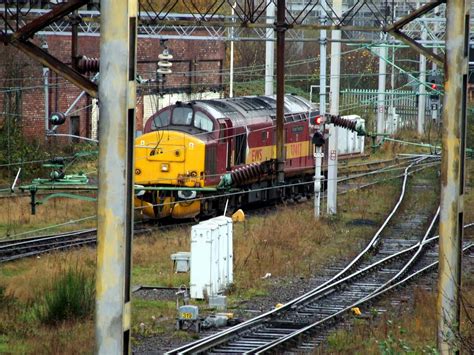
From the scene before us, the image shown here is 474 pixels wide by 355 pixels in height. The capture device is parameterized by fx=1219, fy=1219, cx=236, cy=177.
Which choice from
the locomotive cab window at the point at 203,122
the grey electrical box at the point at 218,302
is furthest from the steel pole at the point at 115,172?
the locomotive cab window at the point at 203,122

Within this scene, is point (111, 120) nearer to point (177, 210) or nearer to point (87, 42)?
point (177, 210)

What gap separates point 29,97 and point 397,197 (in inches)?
500

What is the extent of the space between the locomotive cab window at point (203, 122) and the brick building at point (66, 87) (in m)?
4.96

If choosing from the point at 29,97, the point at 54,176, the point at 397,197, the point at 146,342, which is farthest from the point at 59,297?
the point at 29,97

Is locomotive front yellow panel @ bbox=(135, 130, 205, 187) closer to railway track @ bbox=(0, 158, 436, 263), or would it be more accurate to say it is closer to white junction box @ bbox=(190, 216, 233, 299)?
railway track @ bbox=(0, 158, 436, 263)

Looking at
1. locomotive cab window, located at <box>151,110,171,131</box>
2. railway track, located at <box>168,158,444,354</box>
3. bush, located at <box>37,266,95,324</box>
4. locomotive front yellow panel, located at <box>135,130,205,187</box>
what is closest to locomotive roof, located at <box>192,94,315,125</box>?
locomotive cab window, located at <box>151,110,171,131</box>

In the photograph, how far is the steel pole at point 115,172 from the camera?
8836 millimetres

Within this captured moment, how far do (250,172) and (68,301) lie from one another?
11.4 m

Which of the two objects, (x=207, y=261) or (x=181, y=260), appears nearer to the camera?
(x=207, y=261)

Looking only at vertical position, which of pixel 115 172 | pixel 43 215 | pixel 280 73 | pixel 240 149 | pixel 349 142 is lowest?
pixel 43 215

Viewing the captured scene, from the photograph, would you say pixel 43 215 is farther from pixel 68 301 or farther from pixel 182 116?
pixel 68 301

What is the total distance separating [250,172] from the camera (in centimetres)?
2761

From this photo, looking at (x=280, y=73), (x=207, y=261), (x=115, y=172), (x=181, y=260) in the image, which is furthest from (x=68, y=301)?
(x=115, y=172)

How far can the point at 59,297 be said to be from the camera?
16.5m
